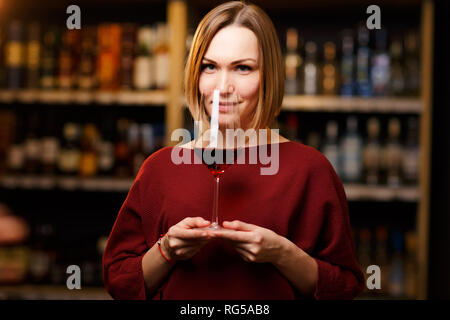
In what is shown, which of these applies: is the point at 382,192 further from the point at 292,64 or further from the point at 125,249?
the point at 125,249

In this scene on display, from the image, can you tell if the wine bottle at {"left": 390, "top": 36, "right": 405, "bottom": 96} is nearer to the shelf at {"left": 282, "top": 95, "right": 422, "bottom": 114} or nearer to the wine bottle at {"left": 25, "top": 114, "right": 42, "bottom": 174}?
the shelf at {"left": 282, "top": 95, "right": 422, "bottom": 114}

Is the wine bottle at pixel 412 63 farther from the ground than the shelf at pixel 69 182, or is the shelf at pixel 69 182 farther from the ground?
the wine bottle at pixel 412 63

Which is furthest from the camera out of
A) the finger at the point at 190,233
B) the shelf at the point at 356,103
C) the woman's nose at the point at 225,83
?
the shelf at the point at 356,103

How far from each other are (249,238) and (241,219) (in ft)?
0.38

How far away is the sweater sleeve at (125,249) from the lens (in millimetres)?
798

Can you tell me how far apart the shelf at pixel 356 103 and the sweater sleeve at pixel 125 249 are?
3.55 feet

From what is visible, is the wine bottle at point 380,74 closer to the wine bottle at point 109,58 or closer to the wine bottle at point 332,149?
the wine bottle at point 332,149

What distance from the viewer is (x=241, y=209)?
78 cm

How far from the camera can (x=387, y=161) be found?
73.1 inches

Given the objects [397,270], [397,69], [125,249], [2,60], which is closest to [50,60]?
[2,60]

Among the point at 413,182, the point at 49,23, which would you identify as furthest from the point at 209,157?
the point at 49,23

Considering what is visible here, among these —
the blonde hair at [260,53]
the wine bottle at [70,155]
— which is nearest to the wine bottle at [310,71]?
the wine bottle at [70,155]

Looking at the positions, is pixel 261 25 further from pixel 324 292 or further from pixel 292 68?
pixel 292 68

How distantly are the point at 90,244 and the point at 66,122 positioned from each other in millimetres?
573
